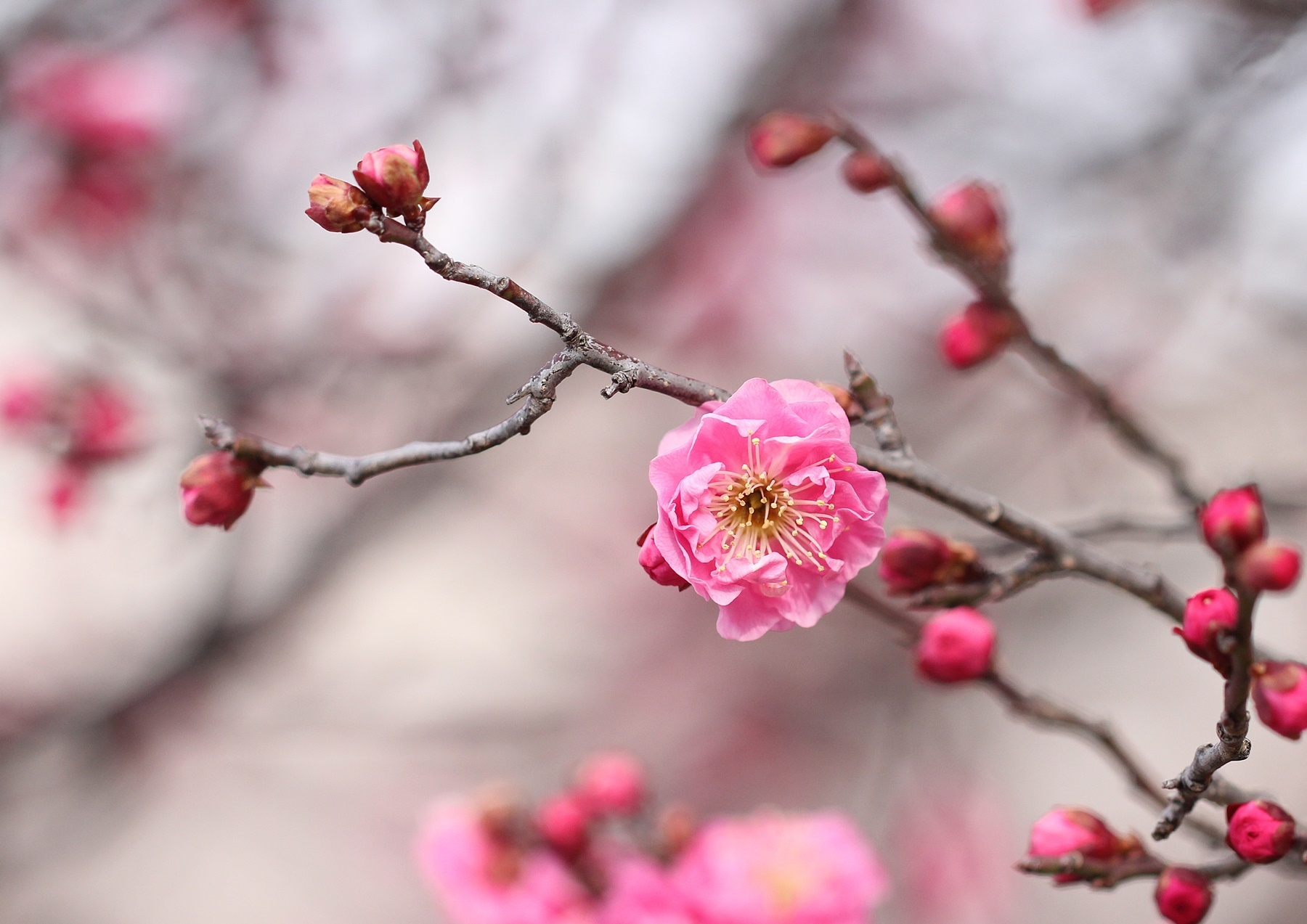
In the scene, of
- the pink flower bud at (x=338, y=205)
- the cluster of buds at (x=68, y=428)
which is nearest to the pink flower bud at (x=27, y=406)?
the cluster of buds at (x=68, y=428)

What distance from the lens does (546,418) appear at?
442cm

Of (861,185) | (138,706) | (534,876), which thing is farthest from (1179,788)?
(138,706)

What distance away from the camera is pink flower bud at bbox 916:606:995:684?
33.8 inches

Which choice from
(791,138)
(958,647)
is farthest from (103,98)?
(958,647)

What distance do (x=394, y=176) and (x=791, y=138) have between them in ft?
2.07

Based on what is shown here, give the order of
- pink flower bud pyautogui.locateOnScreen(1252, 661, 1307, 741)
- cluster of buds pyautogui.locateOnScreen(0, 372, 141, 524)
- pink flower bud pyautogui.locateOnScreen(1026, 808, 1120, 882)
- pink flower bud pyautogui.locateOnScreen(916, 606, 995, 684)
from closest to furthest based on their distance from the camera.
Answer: pink flower bud pyautogui.locateOnScreen(1252, 661, 1307, 741)
pink flower bud pyautogui.locateOnScreen(1026, 808, 1120, 882)
pink flower bud pyautogui.locateOnScreen(916, 606, 995, 684)
cluster of buds pyautogui.locateOnScreen(0, 372, 141, 524)

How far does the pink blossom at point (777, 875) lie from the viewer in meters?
1.09

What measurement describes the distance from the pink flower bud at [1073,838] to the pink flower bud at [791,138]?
0.81m

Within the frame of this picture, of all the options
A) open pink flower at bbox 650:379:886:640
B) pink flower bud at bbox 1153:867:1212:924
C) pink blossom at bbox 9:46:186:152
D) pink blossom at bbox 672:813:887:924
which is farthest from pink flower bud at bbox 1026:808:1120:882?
pink blossom at bbox 9:46:186:152

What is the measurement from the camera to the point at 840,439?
2.02 ft

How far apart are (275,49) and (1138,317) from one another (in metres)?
2.64

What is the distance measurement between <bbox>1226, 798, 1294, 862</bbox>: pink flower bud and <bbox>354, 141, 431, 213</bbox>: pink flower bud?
755 mm

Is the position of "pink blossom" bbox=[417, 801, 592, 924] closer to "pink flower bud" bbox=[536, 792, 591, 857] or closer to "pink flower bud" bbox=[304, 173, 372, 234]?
"pink flower bud" bbox=[536, 792, 591, 857]

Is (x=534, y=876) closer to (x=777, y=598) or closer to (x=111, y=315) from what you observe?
(x=777, y=598)
